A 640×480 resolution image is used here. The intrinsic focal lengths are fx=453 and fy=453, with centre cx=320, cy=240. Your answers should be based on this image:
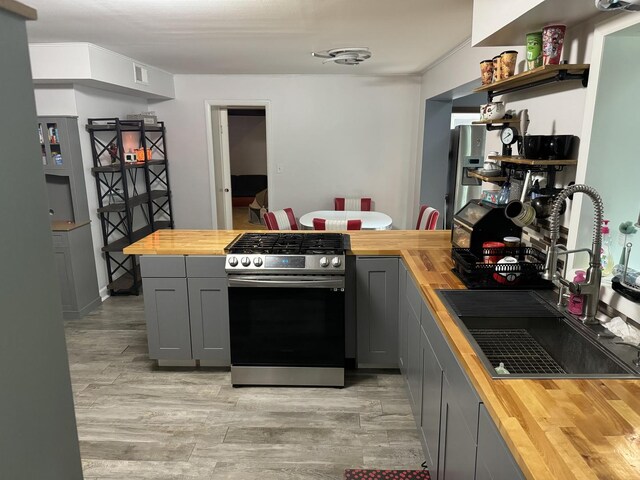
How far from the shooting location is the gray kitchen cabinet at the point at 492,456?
111 cm

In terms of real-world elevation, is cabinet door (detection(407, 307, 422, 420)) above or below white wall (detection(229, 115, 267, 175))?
below

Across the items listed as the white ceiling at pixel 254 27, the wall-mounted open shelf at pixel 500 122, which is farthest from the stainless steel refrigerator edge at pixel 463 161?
the wall-mounted open shelf at pixel 500 122

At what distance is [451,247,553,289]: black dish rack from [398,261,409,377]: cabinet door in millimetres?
526

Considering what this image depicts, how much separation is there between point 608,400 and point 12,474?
150cm

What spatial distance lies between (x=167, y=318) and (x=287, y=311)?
33.9 inches

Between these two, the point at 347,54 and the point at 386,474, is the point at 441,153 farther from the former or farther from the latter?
the point at 386,474

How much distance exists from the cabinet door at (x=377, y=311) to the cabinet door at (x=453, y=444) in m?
1.17

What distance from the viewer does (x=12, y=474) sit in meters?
1.02

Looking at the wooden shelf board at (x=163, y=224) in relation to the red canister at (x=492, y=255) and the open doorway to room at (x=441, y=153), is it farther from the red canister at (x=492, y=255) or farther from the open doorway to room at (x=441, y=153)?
the red canister at (x=492, y=255)

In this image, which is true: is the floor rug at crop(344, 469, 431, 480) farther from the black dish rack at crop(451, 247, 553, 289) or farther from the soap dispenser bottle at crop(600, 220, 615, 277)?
the soap dispenser bottle at crop(600, 220, 615, 277)

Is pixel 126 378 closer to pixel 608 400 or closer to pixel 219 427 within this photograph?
pixel 219 427

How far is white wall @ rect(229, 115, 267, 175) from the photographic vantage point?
10070 mm

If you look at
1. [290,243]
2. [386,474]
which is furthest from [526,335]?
[290,243]

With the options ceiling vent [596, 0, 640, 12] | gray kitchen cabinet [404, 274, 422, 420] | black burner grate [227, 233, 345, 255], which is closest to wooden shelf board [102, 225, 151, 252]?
black burner grate [227, 233, 345, 255]
